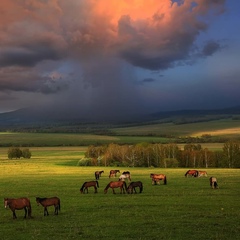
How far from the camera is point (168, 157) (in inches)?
3691

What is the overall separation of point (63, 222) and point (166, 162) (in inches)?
2684

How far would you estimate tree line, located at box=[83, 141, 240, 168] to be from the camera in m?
87.2

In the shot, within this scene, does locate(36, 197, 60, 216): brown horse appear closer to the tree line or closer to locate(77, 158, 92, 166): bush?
the tree line

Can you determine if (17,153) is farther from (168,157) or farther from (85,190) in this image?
(85,190)

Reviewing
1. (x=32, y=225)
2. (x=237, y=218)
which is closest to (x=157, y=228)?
(x=237, y=218)

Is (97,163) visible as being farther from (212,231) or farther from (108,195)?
(212,231)

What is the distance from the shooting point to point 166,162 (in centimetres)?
8638

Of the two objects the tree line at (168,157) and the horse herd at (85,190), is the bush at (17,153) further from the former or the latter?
→ the horse herd at (85,190)

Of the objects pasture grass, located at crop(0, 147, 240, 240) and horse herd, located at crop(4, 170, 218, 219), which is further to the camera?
horse herd, located at crop(4, 170, 218, 219)

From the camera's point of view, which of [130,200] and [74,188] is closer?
[130,200]

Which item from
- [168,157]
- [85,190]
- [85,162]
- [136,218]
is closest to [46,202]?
[136,218]

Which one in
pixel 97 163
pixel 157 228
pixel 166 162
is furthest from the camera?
pixel 97 163

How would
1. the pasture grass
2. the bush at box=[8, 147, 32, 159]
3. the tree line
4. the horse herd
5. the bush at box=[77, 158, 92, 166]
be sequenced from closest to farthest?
the pasture grass
the horse herd
the tree line
the bush at box=[77, 158, 92, 166]
the bush at box=[8, 147, 32, 159]

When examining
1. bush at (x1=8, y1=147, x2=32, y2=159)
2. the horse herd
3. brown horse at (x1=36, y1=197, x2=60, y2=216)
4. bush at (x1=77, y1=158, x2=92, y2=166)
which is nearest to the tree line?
bush at (x1=77, y1=158, x2=92, y2=166)
